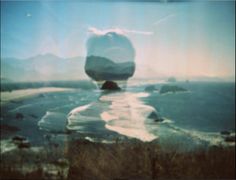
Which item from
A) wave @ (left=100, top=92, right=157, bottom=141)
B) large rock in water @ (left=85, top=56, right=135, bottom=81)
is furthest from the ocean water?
large rock in water @ (left=85, top=56, right=135, bottom=81)

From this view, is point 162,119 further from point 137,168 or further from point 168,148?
point 137,168

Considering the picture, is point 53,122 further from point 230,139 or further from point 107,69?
point 230,139

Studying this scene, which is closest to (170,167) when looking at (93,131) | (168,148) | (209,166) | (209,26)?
(168,148)

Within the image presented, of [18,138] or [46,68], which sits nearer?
[18,138]

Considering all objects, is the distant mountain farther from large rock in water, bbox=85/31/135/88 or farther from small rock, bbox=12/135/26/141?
small rock, bbox=12/135/26/141

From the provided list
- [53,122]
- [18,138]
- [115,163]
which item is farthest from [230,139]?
[18,138]

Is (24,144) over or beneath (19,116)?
beneath

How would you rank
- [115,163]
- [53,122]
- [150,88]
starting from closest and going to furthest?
[115,163] → [53,122] → [150,88]
